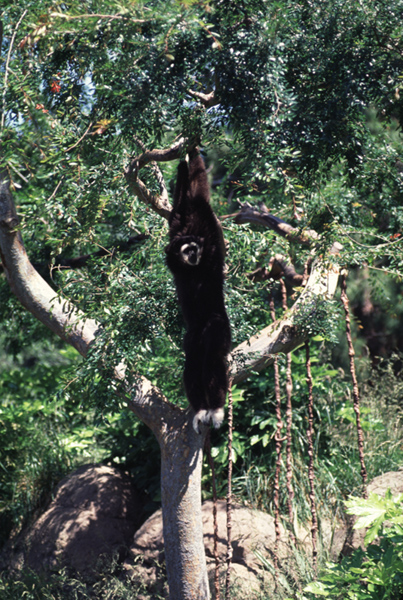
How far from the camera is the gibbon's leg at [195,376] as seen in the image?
13.1ft

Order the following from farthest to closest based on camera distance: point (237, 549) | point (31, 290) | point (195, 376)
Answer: point (237, 549) → point (31, 290) → point (195, 376)

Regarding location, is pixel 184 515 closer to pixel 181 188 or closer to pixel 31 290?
pixel 31 290

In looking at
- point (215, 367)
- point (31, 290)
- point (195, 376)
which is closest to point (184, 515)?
point (195, 376)

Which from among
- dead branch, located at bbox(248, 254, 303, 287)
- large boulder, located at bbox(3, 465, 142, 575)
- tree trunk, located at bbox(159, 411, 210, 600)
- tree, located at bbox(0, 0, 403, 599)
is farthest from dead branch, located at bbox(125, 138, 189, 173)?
large boulder, located at bbox(3, 465, 142, 575)

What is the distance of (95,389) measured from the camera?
12.7 feet

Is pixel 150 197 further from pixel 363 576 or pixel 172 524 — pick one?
pixel 363 576

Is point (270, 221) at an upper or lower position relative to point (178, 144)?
upper

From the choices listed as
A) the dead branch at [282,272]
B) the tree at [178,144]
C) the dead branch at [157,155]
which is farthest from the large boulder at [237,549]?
the dead branch at [157,155]

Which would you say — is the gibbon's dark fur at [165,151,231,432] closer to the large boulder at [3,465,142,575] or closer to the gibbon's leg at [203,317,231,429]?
the gibbon's leg at [203,317,231,429]

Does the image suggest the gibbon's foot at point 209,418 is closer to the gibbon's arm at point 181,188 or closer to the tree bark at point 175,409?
the tree bark at point 175,409

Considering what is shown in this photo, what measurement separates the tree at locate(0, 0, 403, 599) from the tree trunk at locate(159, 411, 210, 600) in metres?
0.01

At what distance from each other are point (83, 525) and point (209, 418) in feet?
9.39

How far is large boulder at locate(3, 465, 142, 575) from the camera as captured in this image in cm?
571

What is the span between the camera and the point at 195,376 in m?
4.09
